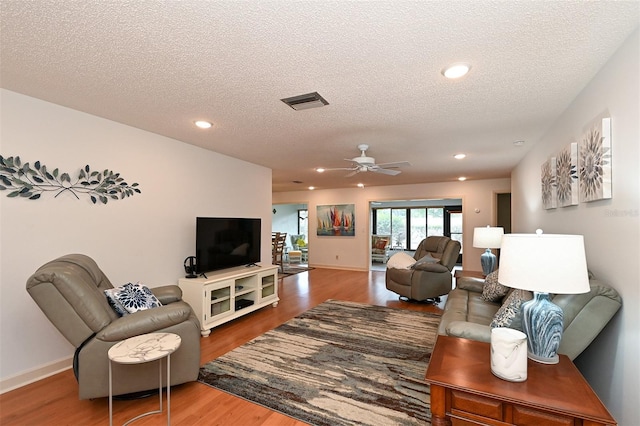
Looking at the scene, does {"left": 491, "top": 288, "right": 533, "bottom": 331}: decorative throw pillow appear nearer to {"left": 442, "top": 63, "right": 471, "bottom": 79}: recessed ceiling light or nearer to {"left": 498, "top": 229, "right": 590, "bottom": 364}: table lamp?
{"left": 498, "top": 229, "right": 590, "bottom": 364}: table lamp

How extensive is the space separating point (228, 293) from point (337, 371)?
75.1 inches

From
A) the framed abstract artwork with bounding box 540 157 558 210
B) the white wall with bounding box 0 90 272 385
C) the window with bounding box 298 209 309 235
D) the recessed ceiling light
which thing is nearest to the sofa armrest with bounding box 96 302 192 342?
the white wall with bounding box 0 90 272 385

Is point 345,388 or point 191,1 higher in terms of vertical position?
point 191,1

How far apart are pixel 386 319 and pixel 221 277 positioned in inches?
90.6

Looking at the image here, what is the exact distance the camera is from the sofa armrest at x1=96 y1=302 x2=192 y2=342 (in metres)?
2.06

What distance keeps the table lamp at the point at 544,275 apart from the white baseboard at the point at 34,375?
3.64 m

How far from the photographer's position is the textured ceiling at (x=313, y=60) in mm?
1480

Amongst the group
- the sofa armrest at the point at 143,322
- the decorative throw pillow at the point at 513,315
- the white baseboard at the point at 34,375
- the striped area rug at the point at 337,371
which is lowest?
the striped area rug at the point at 337,371

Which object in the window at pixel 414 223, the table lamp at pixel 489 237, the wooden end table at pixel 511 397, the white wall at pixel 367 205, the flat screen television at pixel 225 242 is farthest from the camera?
the window at pixel 414 223

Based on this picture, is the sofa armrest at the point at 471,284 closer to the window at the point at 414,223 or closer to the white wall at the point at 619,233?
the white wall at the point at 619,233

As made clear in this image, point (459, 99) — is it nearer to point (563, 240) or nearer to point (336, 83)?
point (336, 83)

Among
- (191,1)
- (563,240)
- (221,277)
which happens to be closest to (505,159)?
(563,240)

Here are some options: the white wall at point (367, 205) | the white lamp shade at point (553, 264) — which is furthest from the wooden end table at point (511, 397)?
the white wall at point (367, 205)

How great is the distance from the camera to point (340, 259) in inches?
341
